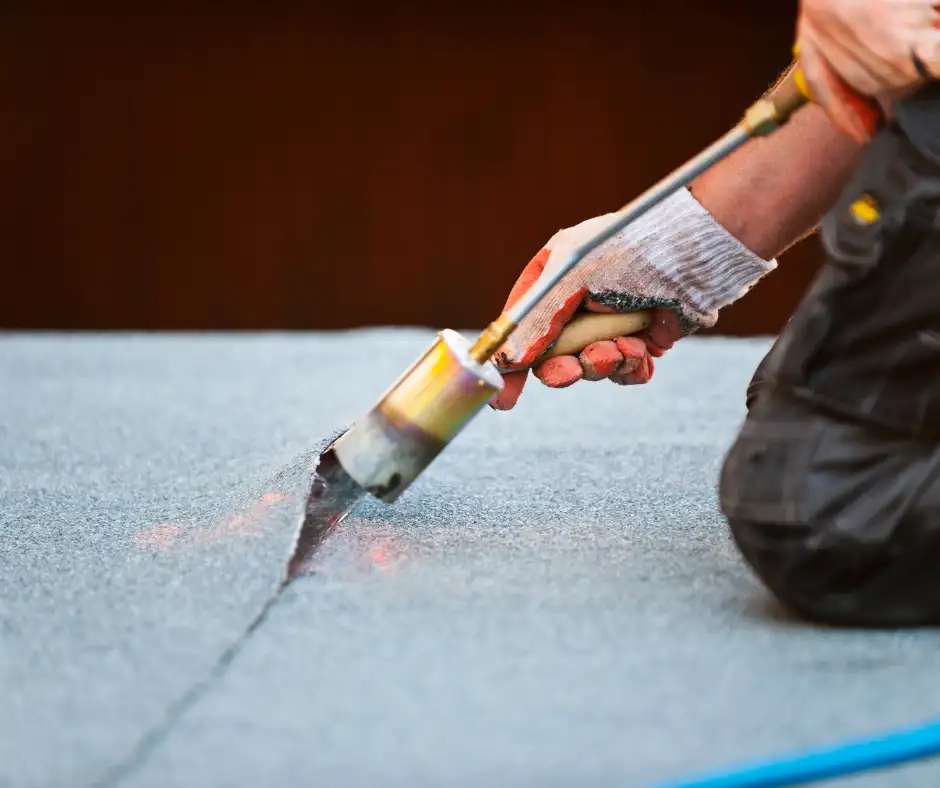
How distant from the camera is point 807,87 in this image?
777 millimetres

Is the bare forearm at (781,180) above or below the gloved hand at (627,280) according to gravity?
above

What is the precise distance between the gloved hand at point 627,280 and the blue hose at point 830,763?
43cm

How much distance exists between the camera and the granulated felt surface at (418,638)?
1.83 ft

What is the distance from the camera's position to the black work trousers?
69 cm

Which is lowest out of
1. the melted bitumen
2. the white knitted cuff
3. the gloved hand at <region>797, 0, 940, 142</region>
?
the melted bitumen

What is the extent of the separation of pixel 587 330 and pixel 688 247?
102mm

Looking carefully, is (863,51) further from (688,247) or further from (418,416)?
(418,416)

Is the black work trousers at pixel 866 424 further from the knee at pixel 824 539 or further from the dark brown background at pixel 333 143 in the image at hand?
the dark brown background at pixel 333 143

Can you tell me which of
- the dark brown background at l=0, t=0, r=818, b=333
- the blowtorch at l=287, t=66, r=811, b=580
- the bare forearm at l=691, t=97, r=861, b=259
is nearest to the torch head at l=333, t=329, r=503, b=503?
the blowtorch at l=287, t=66, r=811, b=580

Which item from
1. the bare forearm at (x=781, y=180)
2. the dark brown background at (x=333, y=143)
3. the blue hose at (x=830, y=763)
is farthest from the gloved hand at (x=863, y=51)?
the dark brown background at (x=333, y=143)

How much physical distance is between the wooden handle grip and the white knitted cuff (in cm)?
5

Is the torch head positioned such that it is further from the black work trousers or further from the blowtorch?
the black work trousers

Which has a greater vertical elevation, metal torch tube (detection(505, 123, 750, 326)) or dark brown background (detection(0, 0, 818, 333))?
metal torch tube (detection(505, 123, 750, 326))

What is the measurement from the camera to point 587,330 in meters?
0.95
